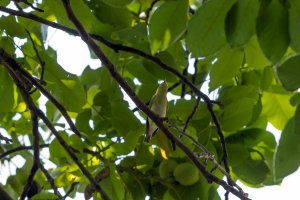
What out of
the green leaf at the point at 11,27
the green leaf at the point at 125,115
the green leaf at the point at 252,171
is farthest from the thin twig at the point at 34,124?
the green leaf at the point at 252,171

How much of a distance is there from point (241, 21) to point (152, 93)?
0.72m

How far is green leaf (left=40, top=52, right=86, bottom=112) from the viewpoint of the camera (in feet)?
4.89

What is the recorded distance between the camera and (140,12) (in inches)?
72.2

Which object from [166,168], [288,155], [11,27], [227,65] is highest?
[11,27]

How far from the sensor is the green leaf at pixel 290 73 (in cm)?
105

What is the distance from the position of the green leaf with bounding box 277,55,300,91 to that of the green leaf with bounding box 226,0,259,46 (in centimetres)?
9

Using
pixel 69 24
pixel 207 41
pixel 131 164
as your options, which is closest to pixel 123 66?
pixel 131 164

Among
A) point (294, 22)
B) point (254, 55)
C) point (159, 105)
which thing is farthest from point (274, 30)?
point (254, 55)

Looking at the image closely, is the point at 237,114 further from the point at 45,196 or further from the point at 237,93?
the point at 45,196

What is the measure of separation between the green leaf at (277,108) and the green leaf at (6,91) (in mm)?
827

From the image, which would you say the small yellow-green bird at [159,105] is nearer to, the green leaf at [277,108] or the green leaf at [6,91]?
the green leaf at [6,91]

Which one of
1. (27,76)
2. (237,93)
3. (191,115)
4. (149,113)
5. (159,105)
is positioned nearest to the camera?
(149,113)

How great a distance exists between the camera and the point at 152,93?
1.75 meters

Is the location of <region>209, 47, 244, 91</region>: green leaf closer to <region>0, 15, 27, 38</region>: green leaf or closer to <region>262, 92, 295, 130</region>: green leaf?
<region>262, 92, 295, 130</region>: green leaf
